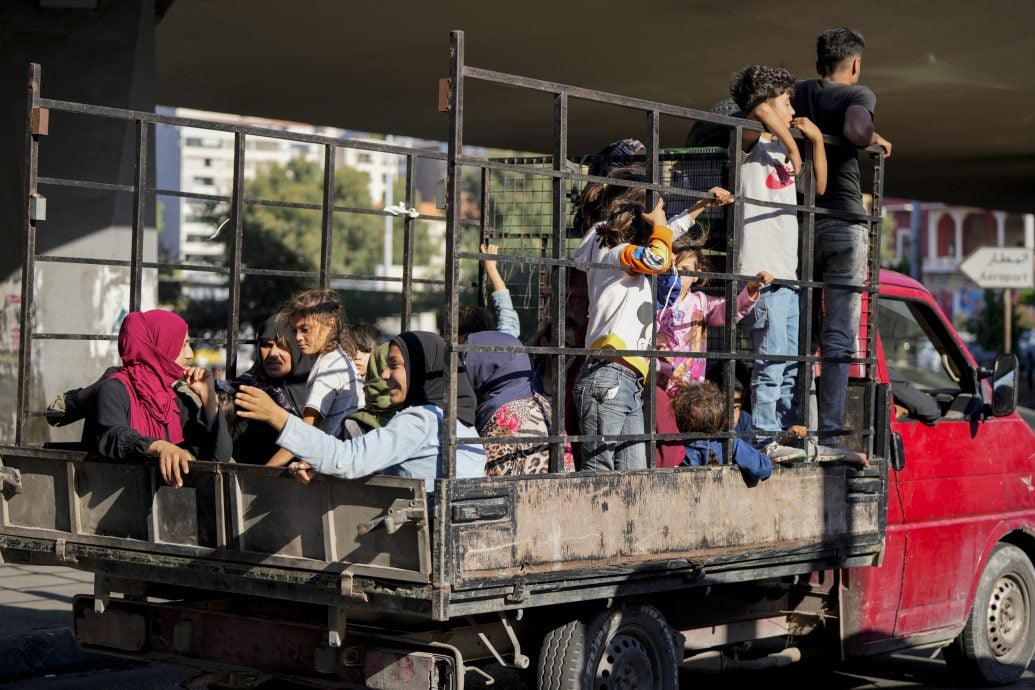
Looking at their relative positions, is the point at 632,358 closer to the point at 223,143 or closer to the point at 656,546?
the point at 656,546

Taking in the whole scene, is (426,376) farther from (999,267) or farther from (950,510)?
(999,267)

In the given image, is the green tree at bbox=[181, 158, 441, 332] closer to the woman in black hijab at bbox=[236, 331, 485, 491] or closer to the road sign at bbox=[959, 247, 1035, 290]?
the road sign at bbox=[959, 247, 1035, 290]

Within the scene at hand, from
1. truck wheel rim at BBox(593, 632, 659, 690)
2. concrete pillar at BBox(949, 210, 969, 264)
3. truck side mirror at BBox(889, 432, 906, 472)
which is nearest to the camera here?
truck wheel rim at BBox(593, 632, 659, 690)

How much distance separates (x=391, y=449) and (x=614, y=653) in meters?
1.10

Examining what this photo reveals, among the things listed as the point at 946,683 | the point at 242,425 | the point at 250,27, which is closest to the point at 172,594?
the point at 242,425

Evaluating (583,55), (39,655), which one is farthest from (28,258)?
(583,55)

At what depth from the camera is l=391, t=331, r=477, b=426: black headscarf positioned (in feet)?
14.2

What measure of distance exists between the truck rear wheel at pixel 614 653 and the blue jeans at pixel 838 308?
1.22 meters

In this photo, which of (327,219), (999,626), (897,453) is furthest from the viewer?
(999,626)

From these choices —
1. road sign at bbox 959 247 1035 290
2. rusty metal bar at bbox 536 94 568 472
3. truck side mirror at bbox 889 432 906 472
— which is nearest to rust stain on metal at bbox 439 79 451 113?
rusty metal bar at bbox 536 94 568 472

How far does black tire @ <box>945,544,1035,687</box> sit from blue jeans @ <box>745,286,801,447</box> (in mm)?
1642

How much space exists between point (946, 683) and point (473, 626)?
336cm

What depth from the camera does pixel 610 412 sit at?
4660 millimetres

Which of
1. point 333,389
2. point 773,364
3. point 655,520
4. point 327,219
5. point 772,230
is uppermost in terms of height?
point 327,219
